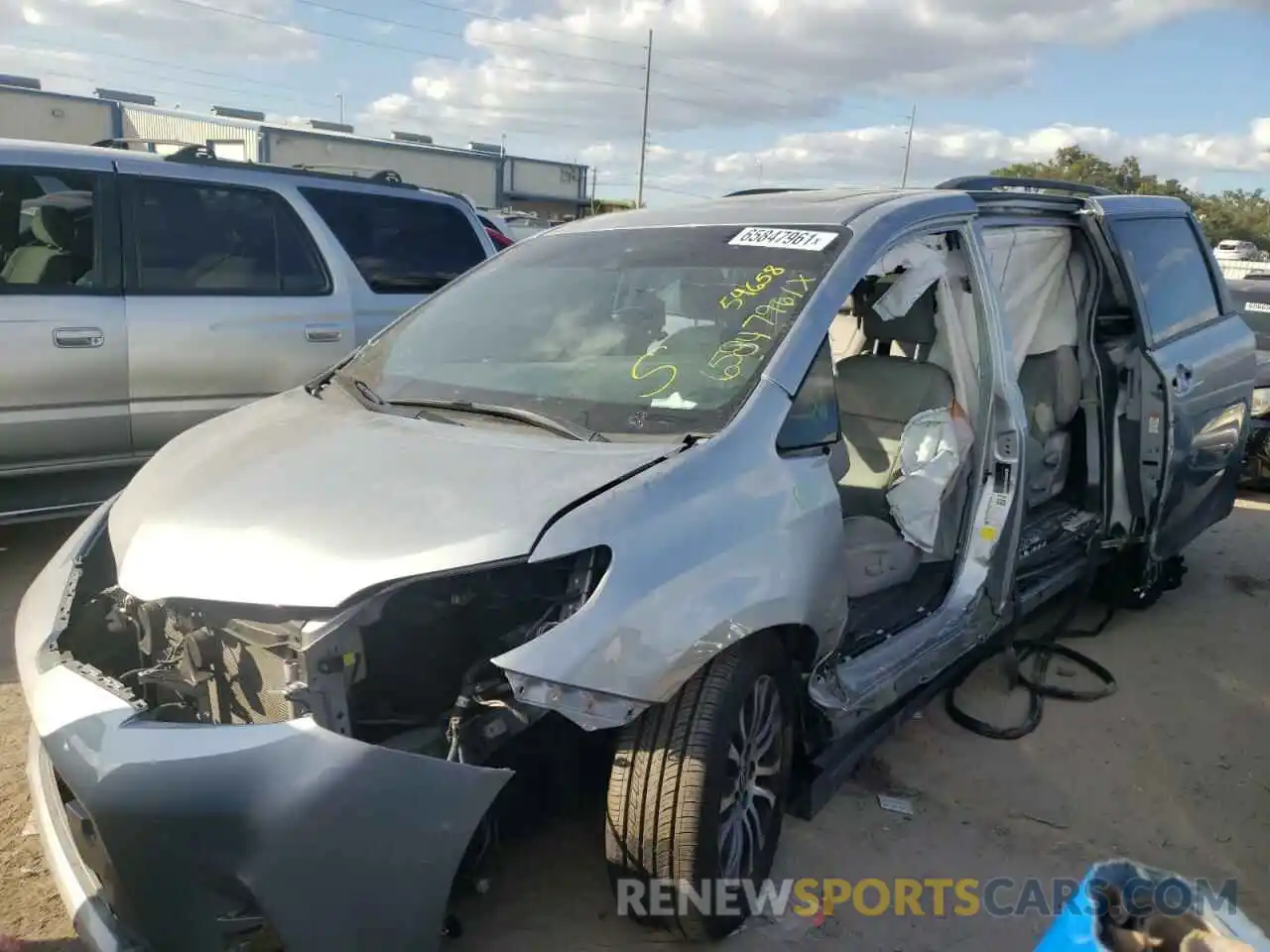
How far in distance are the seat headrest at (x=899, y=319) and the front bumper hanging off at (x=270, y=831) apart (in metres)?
2.56

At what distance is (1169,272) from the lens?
501cm

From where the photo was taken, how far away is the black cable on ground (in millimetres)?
3902

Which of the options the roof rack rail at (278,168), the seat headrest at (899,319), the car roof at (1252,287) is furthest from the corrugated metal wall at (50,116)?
the seat headrest at (899,319)

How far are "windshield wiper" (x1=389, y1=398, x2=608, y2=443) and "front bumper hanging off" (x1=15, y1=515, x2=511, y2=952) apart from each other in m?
0.96

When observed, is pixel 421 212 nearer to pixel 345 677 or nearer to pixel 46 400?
pixel 46 400

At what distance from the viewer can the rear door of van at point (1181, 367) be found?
4594 millimetres

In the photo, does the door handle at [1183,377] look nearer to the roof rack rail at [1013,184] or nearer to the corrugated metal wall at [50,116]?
the roof rack rail at [1013,184]

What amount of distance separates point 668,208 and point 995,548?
1730 mm

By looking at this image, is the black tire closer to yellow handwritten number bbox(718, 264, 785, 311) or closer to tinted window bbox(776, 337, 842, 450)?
tinted window bbox(776, 337, 842, 450)

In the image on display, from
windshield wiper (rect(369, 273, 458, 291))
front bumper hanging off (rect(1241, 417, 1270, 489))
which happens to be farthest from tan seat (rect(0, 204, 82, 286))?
front bumper hanging off (rect(1241, 417, 1270, 489))

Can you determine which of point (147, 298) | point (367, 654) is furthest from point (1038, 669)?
point (147, 298)

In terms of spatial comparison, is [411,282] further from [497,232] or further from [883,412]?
[883,412]

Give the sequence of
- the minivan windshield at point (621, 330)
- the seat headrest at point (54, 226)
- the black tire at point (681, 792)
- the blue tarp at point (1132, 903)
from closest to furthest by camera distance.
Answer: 1. the blue tarp at point (1132, 903)
2. the black tire at point (681, 792)
3. the minivan windshield at point (621, 330)
4. the seat headrest at point (54, 226)

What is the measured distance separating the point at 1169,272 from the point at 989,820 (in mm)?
3131
